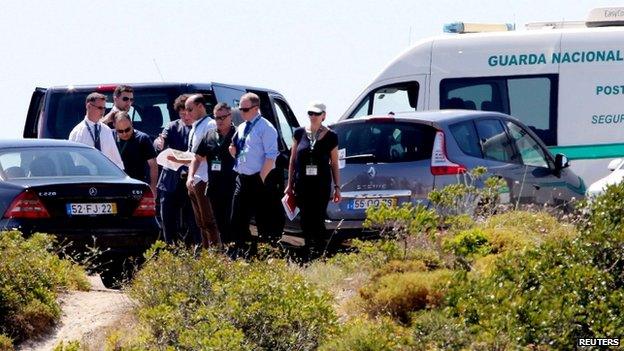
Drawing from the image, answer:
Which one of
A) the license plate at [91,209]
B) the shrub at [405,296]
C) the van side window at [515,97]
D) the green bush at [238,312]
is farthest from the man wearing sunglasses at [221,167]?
the van side window at [515,97]

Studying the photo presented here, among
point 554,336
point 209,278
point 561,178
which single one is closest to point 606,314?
point 554,336

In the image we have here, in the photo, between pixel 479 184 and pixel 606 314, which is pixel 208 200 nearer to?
pixel 479 184

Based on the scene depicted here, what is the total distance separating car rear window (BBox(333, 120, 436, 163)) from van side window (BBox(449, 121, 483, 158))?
0.27 metres

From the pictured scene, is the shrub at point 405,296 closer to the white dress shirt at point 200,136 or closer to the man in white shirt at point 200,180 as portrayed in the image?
the man in white shirt at point 200,180

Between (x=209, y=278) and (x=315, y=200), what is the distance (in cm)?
446

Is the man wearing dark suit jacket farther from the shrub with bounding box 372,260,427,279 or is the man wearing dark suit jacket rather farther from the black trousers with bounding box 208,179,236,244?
the shrub with bounding box 372,260,427,279

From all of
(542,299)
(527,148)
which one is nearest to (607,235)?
(542,299)

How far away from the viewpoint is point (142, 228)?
46.3 ft

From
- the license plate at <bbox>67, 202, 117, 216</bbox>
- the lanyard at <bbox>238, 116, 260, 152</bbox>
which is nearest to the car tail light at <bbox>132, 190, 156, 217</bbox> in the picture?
the license plate at <bbox>67, 202, 117, 216</bbox>

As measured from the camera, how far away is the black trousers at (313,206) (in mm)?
14773

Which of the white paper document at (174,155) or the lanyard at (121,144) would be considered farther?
the lanyard at (121,144)

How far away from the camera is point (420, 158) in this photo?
611 inches

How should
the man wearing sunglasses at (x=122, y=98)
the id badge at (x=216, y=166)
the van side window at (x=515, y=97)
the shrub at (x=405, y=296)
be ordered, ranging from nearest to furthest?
the shrub at (x=405, y=296), the id badge at (x=216, y=166), the man wearing sunglasses at (x=122, y=98), the van side window at (x=515, y=97)

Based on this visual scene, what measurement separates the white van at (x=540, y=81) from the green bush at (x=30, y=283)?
29.4 ft
